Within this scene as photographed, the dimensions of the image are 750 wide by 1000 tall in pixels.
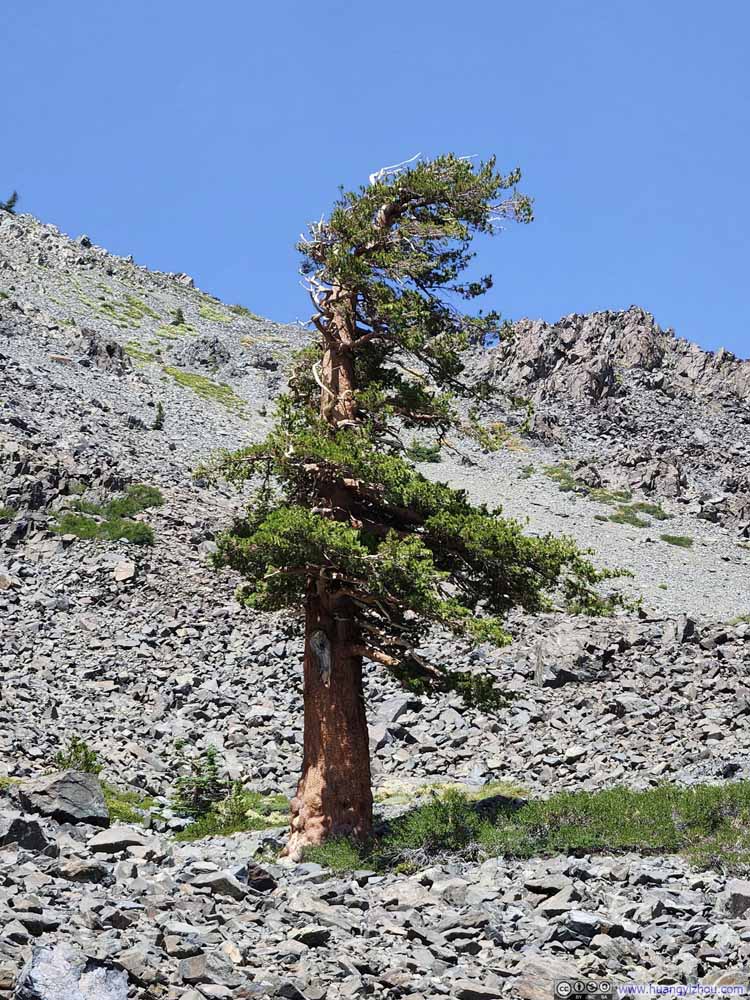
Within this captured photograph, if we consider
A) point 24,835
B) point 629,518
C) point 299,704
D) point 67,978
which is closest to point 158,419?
point 629,518

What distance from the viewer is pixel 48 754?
1919 cm

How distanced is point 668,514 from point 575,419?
53.7ft

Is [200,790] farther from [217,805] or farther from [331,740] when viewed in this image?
[331,740]

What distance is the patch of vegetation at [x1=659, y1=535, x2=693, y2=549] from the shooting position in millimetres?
47312

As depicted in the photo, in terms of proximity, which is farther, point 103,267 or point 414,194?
point 103,267

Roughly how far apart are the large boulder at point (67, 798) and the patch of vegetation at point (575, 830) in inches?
128

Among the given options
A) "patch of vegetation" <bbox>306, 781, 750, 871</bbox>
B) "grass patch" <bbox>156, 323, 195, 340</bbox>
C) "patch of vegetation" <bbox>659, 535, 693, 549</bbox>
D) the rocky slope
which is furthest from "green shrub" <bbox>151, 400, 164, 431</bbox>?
"patch of vegetation" <bbox>306, 781, 750, 871</bbox>

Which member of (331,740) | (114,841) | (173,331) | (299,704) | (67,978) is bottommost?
(67,978)

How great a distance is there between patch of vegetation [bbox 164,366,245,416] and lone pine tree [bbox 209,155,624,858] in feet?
149

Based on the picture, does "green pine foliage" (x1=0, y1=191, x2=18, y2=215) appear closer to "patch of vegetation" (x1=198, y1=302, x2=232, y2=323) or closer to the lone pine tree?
"patch of vegetation" (x1=198, y1=302, x2=232, y2=323)

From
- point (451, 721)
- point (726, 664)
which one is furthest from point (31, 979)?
point (726, 664)

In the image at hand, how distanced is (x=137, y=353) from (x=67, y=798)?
61216mm

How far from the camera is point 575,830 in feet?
42.9

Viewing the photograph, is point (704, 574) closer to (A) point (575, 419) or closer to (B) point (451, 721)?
(B) point (451, 721)
